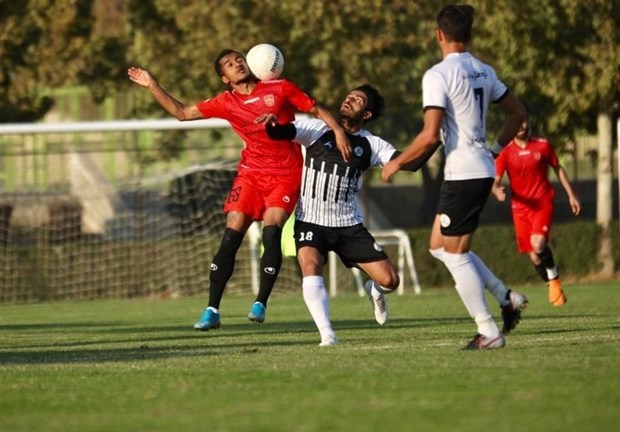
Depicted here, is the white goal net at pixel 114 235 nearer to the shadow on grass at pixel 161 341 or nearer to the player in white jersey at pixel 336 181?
the shadow on grass at pixel 161 341

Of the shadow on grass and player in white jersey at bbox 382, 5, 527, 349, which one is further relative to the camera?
the shadow on grass

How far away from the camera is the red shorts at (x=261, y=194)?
42.3 feet

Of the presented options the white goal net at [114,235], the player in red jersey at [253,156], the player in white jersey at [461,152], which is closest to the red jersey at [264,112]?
the player in red jersey at [253,156]

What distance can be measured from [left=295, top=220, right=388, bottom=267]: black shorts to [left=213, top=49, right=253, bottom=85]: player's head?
146 cm

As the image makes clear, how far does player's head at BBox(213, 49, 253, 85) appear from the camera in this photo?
12906mm

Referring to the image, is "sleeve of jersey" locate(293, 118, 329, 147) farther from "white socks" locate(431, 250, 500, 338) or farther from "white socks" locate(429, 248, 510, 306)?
"white socks" locate(431, 250, 500, 338)

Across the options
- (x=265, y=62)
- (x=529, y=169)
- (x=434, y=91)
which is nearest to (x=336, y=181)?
(x=265, y=62)

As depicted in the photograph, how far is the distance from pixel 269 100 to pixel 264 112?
0.40ft

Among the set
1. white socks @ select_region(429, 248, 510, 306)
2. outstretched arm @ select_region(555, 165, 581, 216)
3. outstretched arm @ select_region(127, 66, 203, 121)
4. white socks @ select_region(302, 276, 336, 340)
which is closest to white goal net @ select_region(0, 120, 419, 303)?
outstretched arm @ select_region(555, 165, 581, 216)

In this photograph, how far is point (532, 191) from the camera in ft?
65.0

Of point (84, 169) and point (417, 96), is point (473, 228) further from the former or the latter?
point (417, 96)

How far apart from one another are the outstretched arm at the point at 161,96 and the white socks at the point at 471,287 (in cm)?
357

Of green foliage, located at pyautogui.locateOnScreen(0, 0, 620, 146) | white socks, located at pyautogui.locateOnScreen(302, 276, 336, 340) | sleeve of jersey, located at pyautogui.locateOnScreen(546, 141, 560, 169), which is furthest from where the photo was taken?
green foliage, located at pyautogui.locateOnScreen(0, 0, 620, 146)

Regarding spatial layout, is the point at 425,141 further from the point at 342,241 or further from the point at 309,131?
the point at 342,241
